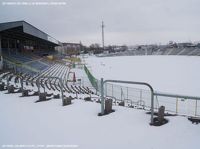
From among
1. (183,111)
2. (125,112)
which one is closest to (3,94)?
(125,112)

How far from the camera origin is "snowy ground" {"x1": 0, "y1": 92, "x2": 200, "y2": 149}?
14.2 feet

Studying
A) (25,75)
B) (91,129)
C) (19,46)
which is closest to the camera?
(91,129)

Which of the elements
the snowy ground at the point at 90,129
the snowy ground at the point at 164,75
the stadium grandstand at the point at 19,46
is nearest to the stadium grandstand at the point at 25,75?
the stadium grandstand at the point at 19,46

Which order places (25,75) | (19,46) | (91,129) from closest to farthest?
1. (91,129)
2. (25,75)
3. (19,46)

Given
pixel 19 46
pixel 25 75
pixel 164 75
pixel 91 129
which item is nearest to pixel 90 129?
pixel 91 129

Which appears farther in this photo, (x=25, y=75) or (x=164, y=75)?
(x=164, y=75)

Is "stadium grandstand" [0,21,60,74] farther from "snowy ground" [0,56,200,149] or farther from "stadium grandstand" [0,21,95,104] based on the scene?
"snowy ground" [0,56,200,149]

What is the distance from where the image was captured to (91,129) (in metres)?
5.07

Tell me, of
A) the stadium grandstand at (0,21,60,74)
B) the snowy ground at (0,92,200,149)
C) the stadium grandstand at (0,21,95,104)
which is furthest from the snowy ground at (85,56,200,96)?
the snowy ground at (0,92,200,149)

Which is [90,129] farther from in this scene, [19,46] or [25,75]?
[19,46]

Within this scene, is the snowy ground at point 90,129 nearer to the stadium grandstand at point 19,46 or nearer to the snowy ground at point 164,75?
the snowy ground at point 164,75

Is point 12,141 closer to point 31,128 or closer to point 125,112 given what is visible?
point 31,128

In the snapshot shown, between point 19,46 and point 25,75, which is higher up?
point 19,46

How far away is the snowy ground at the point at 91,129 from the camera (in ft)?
14.2
